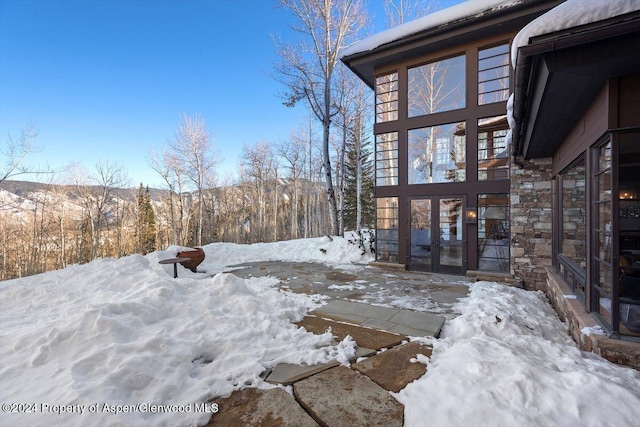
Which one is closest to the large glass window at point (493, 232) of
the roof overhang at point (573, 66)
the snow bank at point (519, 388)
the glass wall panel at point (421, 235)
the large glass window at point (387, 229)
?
the glass wall panel at point (421, 235)

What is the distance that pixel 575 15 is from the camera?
1996mm

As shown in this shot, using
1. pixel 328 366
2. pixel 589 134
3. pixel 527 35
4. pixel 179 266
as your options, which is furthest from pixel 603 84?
pixel 179 266

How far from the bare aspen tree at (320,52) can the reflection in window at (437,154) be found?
10.9 ft

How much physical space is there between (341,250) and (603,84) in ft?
24.0

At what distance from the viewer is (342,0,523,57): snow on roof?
598cm

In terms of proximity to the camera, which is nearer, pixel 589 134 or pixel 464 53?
pixel 589 134

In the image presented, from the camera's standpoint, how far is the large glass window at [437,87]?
6.94 metres

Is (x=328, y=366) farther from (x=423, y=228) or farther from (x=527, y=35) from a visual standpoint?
(x=423, y=228)

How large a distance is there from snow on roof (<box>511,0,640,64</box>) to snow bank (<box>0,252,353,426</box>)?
3070mm

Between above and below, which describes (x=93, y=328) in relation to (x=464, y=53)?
below

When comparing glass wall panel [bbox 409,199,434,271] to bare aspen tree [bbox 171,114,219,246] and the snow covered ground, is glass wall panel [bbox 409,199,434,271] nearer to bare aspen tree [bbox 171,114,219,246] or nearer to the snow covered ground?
the snow covered ground

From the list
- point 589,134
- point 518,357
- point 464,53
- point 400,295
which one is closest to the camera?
point 518,357

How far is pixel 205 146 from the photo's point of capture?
17.2m

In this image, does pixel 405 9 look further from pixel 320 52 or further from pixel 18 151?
pixel 18 151
